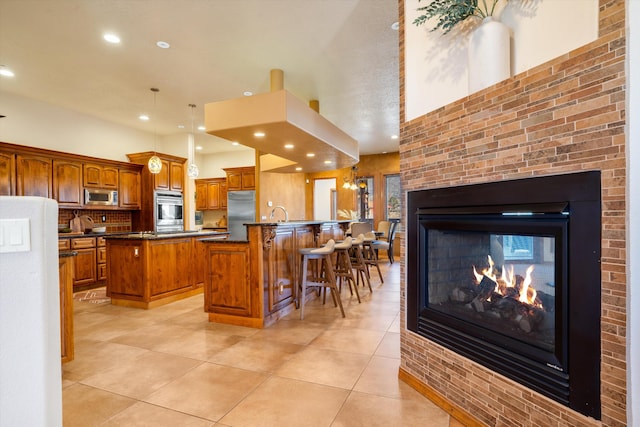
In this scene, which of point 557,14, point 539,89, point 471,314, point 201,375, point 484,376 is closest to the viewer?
point 539,89

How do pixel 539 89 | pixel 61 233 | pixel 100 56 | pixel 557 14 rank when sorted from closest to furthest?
1. pixel 539 89
2. pixel 557 14
3. pixel 100 56
4. pixel 61 233

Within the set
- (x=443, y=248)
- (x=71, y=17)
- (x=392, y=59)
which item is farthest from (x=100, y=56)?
(x=443, y=248)

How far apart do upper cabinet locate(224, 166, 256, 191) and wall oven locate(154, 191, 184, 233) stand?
137 centimetres

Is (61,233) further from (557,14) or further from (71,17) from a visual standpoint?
(557,14)

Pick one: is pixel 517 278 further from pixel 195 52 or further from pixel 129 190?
pixel 129 190

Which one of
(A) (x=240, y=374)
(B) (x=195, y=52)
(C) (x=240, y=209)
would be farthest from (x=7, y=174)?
(A) (x=240, y=374)

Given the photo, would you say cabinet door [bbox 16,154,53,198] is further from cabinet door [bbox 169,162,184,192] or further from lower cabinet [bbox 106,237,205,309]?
cabinet door [bbox 169,162,184,192]

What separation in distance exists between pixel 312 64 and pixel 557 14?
9.92 feet

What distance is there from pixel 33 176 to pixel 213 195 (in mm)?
4145

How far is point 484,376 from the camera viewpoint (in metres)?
1.63

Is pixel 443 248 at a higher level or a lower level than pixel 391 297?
higher

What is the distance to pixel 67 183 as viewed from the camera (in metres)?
5.53

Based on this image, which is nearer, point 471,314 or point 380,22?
point 471,314

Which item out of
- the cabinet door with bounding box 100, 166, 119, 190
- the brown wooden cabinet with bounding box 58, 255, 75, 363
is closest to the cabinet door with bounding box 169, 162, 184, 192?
the cabinet door with bounding box 100, 166, 119, 190
